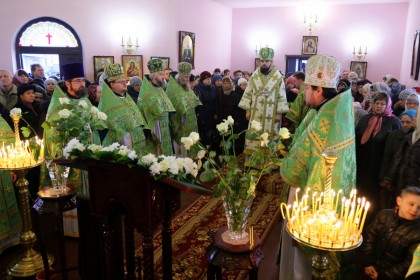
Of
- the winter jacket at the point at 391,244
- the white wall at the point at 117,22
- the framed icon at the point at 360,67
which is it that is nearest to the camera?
the winter jacket at the point at 391,244

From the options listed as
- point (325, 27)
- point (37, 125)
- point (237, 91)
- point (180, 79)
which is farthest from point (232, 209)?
point (325, 27)

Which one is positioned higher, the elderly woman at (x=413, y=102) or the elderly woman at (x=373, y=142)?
the elderly woman at (x=413, y=102)

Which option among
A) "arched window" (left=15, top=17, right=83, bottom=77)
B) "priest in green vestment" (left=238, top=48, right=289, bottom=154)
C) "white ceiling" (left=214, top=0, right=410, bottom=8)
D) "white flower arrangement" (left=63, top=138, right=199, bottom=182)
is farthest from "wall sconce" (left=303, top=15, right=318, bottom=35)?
"white flower arrangement" (left=63, top=138, right=199, bottom=182)

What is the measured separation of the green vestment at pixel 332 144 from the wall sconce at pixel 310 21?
39.7 ft

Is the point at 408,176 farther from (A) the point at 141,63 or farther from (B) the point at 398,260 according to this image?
(A) the point at 141,63

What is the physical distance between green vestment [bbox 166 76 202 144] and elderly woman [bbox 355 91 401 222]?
268cm

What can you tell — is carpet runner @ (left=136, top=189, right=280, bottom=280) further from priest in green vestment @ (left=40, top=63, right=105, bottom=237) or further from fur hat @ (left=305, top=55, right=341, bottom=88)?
fur hat @ (left=305, top=55, right=341, bottom=88)

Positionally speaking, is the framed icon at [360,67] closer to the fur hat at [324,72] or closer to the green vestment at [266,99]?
the green vestment at [266,99]

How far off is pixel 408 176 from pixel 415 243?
801 mm

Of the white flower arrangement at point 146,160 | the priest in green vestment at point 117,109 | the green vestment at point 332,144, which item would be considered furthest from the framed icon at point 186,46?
the white flower arrangement at point 146,160

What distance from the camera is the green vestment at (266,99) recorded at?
220 inches

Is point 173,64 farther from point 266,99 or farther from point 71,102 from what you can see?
point 71,102

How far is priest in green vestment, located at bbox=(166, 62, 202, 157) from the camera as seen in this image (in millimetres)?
5715

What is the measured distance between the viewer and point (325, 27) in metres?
13.5
